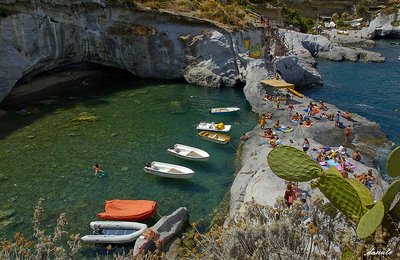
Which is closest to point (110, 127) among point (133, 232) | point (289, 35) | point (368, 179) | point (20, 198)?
point (20, 198)

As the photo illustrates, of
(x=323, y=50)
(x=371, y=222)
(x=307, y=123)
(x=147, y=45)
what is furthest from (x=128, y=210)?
(x=323, y=50)

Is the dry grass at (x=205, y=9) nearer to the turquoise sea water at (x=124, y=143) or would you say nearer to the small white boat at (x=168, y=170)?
the turquoise sea water at (x=124, y=143)

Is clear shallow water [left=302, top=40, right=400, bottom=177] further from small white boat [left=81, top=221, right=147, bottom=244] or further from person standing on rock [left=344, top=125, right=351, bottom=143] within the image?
small white boat [left=81, top=221, right=147, bottom=244]

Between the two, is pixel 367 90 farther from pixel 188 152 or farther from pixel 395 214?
pixel 395 214

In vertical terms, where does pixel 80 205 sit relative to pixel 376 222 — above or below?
below

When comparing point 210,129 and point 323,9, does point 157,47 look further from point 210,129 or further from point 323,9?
point 323,9

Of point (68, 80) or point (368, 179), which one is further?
point (68, 80)
